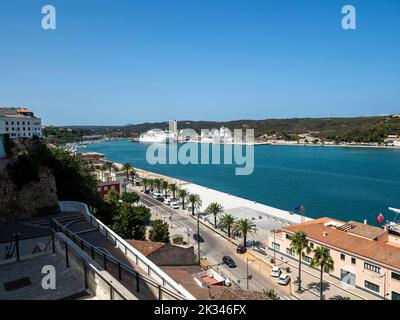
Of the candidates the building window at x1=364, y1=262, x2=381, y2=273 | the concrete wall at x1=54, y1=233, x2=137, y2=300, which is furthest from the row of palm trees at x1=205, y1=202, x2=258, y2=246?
the concrete wall at x1=54, y1=233, x2=137, y2=300

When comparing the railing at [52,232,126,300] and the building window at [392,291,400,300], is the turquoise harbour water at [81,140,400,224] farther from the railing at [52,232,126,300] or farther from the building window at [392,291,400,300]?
the railing at [52,232,126,300]

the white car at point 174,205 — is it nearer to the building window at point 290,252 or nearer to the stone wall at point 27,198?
the building window at point 290,252

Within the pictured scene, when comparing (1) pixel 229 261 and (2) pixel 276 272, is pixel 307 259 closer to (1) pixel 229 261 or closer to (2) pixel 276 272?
(2) pixel 276 272

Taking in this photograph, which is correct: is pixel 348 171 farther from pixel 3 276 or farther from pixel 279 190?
pixel 3 276

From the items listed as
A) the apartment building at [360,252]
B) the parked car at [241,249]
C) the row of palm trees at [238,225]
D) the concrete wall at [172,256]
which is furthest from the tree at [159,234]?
the apartment building at [360,252]

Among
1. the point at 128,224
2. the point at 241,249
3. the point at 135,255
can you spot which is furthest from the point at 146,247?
the point at 241,249

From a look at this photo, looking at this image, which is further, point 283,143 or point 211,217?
point 283,143
